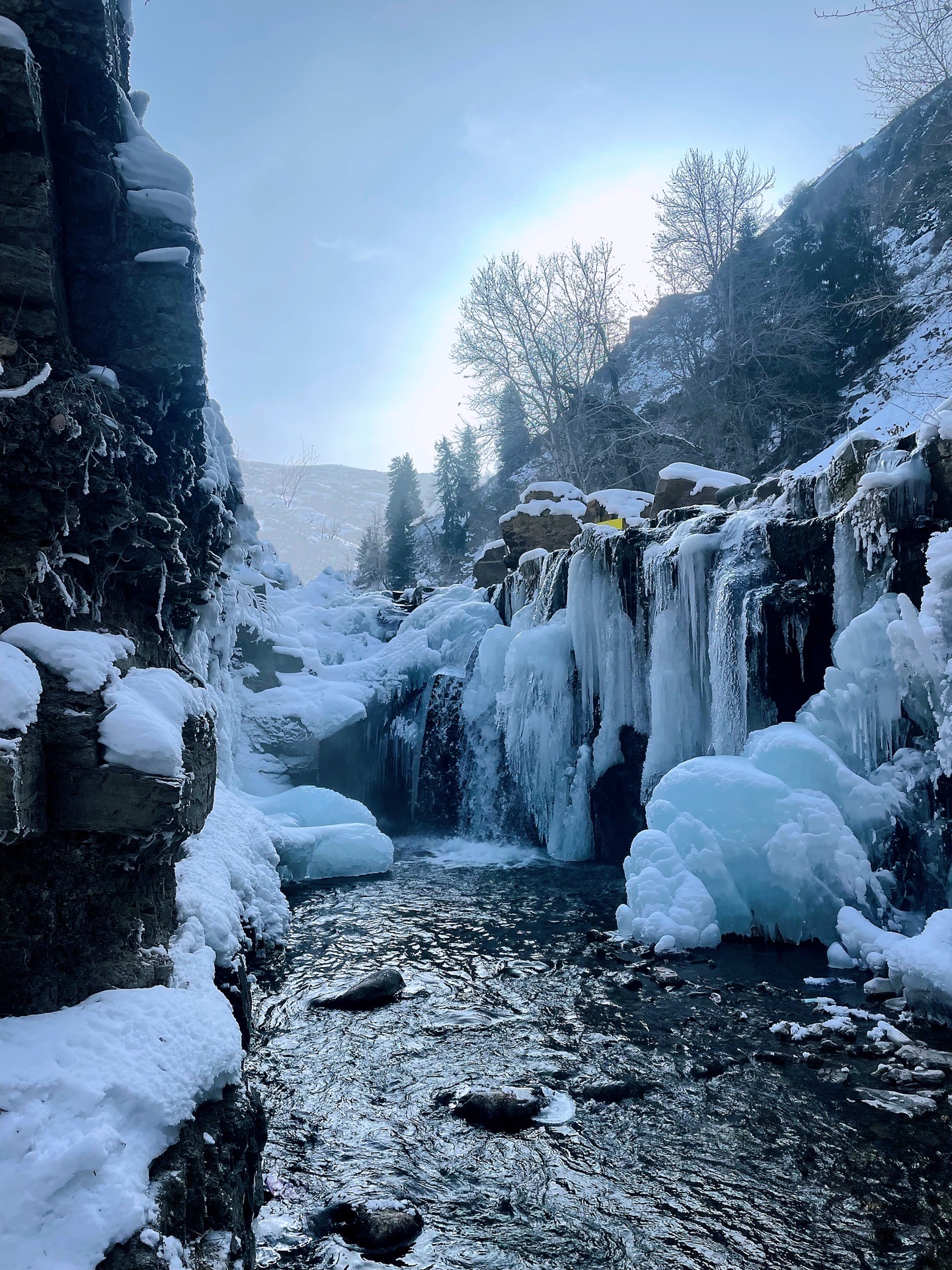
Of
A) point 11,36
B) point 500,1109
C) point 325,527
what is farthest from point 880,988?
Result: point 325,527

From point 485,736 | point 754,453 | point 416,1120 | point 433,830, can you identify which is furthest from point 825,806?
point 754,453

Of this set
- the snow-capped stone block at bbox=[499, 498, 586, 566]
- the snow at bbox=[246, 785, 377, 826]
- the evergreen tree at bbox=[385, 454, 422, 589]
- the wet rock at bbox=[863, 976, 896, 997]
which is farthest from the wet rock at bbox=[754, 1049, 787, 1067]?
the evergreen tree at bbox=[385, 454, 422, 589]

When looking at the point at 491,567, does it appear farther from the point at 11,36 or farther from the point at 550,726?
the point at 11,36

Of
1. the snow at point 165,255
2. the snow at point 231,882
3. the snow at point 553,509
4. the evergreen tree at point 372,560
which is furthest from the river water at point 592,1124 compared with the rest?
the evergreen tree at point 372,560

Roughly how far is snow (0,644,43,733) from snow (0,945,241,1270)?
978mm

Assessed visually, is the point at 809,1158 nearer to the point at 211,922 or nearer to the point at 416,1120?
the point at 416,1120

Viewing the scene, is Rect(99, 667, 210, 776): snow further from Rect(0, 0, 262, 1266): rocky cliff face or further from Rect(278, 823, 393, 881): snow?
Rect(278, 823, 393, 881): snow

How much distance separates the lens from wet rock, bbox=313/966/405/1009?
6.28 metres

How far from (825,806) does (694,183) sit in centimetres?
2214

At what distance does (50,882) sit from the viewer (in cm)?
280

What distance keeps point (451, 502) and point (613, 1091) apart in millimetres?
33023

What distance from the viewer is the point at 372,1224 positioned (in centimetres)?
346

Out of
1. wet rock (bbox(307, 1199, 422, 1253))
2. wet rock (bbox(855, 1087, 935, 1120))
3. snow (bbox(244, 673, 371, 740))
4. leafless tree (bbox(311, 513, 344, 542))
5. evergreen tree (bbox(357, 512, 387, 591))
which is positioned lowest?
wet rock (bbox(855, 1087, 935, 1120))

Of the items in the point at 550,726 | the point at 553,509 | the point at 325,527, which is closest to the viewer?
the point at 550,726
